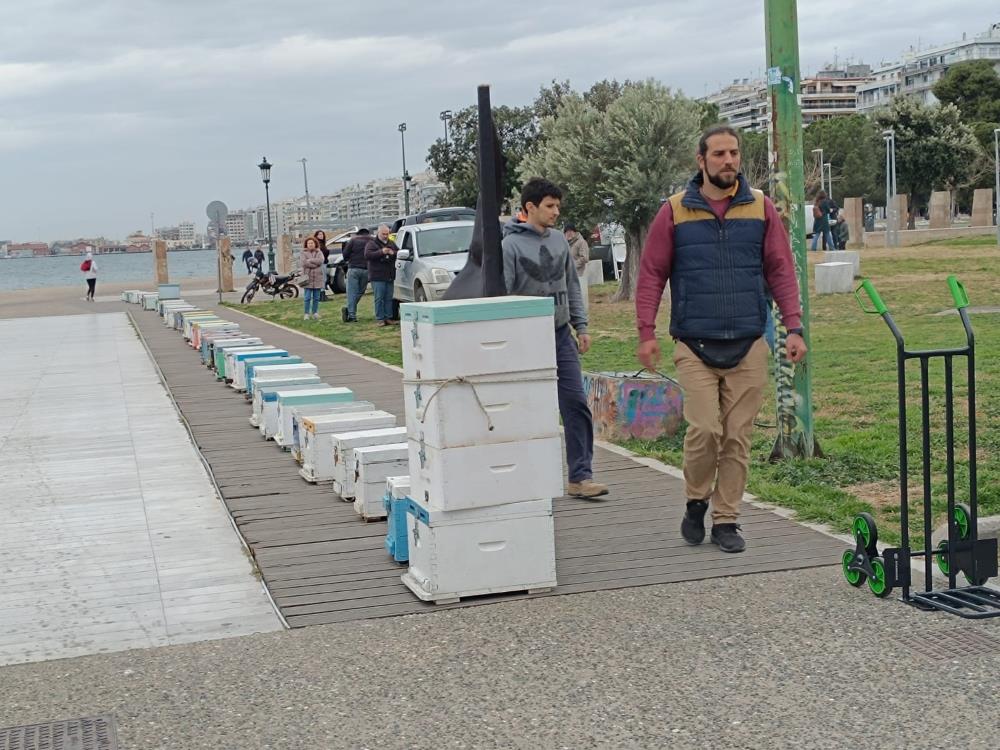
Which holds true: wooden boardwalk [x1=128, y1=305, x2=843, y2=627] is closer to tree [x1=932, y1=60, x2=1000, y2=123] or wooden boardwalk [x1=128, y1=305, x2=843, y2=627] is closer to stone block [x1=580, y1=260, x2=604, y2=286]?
stone block [x1=580, y1=260, x2=604, y2=286]

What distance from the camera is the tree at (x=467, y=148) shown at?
65.2 meters

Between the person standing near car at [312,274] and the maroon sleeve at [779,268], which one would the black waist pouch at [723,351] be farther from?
the person standing near car at [312,274]

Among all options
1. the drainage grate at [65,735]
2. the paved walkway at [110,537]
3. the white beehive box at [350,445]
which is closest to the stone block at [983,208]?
the paved walkway at [110,537]

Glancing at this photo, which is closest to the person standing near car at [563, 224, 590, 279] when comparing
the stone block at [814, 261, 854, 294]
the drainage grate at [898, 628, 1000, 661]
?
the stone block at [814, 261, 854, 294]

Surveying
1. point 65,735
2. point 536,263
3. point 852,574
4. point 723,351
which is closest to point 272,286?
point 536,263

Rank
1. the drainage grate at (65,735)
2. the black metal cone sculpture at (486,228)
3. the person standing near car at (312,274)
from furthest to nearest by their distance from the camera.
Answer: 1. the person standing near car at (312,274)
2. the black metal cone sculpture at (486,228)
3. the drainage grate at (65,735)

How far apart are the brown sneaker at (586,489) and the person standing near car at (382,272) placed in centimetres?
1605

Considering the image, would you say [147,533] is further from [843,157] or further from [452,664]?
[843,157]

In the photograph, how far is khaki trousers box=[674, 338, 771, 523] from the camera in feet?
21.2

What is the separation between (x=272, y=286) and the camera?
1471 inches

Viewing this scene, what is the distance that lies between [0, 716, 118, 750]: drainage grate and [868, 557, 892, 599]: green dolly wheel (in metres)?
3.07

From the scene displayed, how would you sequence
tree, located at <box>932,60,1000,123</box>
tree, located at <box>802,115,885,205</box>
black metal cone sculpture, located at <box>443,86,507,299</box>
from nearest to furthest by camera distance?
black metal cone sculpture, located at <box>443,86,507,299</box>, tree, located at <box>802,115,885,205</box>, tree, located at <box>932,60,1000,123</box>

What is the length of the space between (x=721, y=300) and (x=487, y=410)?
1358mm

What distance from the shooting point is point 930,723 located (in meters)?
4.21
